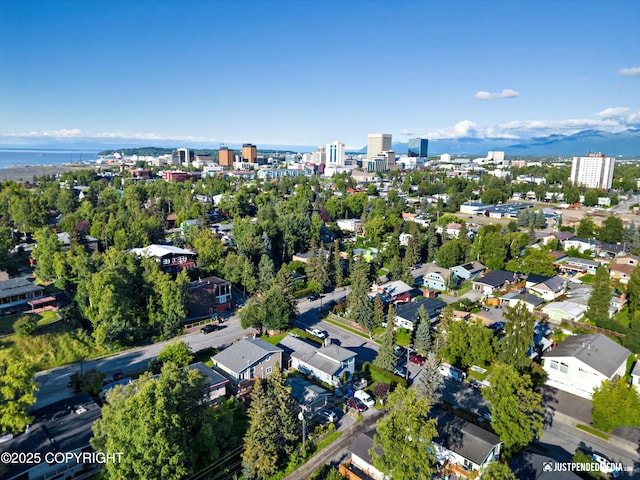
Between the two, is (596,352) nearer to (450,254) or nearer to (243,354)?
(243,354)

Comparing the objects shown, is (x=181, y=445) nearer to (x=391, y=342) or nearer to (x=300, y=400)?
(x=300, y=400)

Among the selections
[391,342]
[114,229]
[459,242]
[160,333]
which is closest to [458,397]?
[391,342]

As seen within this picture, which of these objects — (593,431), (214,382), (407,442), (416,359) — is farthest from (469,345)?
(214,382)

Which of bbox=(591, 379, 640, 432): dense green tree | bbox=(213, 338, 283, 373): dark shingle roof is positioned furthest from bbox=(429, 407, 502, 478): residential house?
bbox=(213, 338, 283, 373): dark shingle roof

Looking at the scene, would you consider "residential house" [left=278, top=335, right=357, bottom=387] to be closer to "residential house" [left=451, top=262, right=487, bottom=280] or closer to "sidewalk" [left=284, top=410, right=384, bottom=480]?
"sidewalk" [left=284, top=410, right=384, bottom=480]

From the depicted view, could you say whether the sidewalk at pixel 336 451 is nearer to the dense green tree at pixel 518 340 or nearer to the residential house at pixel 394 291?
the dense green tree at pixel 518 340

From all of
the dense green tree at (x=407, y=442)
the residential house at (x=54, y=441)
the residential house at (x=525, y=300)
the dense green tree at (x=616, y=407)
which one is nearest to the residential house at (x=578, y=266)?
the residential house at (x=525, y=300)
